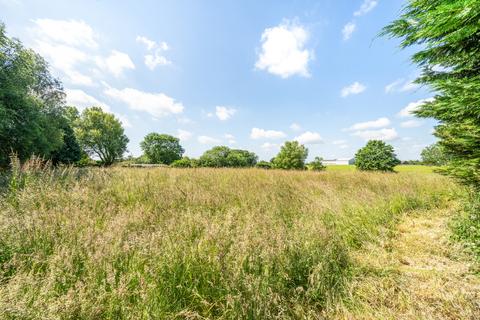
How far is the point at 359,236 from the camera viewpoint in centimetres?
320

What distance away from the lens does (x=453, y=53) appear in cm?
272

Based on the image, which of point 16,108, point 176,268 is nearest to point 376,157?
point 176,268

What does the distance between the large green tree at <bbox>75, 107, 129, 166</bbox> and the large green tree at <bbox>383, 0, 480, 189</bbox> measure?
141 feet

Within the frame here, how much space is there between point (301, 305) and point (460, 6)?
9.18 feet

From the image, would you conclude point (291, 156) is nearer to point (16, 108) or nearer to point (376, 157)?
point (376, 157)

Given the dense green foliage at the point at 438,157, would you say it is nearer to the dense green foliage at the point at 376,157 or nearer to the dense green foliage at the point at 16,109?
the dense green foliage at the point at 376,157

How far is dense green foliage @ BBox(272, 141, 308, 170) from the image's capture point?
50.5m

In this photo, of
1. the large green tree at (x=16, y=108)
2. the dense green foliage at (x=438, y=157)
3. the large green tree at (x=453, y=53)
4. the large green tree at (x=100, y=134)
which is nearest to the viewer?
the large green tree at (x=453, y=53)

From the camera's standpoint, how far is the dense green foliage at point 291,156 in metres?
50.5

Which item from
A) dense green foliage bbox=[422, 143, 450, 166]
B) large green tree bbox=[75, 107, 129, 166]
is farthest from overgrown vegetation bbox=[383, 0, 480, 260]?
large green tree bbox=[75, 107, 129, 166]

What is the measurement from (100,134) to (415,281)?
47154mm

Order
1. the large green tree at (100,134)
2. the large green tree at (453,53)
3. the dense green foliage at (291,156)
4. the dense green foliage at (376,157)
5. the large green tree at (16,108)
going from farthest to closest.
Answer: the dense green foliage at (291,156) → the large green tree at (100,134) → the dense green foliage at (376,157) → the large green tree at (16,108) → the large green tree at (453,53)

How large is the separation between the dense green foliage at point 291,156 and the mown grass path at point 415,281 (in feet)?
156

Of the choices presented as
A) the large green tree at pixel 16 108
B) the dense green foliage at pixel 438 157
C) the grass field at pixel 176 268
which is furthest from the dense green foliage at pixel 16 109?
the dense green foliage at pixel 438 157
